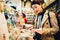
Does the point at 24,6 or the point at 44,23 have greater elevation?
the point at 24,6

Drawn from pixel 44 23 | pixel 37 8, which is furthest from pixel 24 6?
pixel 44 23

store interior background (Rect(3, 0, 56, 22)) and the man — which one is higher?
store interior background (Rect(3, 0, 56, 22))

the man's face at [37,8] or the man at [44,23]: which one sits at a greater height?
the man's face at [37,8]

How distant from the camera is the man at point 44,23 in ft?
3.58

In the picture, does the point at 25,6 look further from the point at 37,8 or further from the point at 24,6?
the point at 37,8

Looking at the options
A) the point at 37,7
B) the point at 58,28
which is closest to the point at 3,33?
the point at 37,7

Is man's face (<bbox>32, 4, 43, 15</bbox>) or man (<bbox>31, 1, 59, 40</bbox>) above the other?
man's face (<bbox>32, 4, 43, 15</bbox>)

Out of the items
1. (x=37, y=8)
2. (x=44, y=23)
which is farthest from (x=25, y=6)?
(x=44, y=23)

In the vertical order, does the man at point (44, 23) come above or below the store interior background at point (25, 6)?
below

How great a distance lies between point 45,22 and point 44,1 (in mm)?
190

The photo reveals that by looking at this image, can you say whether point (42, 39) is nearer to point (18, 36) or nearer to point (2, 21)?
point (18, 36)

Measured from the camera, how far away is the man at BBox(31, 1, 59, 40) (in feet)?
3.58

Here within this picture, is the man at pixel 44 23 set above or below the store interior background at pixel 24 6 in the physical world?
below

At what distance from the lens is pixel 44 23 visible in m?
1.10
